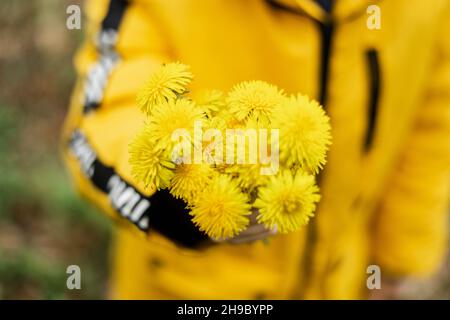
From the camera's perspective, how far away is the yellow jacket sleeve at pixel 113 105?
68 centimetres

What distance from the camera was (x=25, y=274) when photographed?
5.31 feet

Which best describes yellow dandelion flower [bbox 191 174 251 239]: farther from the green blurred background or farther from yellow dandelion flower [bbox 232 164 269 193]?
the green blurred background

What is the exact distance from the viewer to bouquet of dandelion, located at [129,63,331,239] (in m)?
0.39

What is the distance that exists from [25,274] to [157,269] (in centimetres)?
85

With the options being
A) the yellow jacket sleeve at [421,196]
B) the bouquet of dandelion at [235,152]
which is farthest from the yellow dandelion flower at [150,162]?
the yellow jacket sleeve at [421,196]

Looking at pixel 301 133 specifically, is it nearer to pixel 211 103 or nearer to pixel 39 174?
pixel 211 103

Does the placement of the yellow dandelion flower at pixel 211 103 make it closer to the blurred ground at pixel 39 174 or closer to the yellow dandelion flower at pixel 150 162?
the yellow dandelion flower at pixel 150 162

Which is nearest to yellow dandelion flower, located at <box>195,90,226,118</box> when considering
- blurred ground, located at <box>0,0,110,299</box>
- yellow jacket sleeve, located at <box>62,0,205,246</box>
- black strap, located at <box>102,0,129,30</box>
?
yellow jacket sleeve, located at <box>62,0,205,246</box>

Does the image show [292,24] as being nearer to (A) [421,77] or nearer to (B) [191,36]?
(B) [191,36]

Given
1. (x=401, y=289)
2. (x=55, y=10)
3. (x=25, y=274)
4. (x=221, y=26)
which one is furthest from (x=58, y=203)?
(x=221, y=26)

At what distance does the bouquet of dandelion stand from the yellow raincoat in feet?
0.67

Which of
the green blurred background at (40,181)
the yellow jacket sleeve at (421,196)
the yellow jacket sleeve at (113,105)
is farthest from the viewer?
the green blurred background at (40,181)

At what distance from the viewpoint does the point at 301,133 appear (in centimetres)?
40

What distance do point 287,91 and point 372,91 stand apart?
0.14 m
